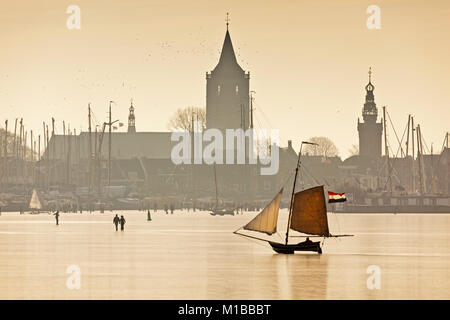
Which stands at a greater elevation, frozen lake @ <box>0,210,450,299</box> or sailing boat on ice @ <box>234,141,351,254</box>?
sailing boat on ice @ <box>234,141,351,254</box>

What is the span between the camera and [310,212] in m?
60.6

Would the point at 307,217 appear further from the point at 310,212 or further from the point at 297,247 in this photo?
the point at 297,247

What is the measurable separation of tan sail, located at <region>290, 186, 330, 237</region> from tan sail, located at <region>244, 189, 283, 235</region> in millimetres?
1060

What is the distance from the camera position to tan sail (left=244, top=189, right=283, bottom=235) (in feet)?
194

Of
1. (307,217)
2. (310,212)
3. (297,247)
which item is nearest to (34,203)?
(297,247)

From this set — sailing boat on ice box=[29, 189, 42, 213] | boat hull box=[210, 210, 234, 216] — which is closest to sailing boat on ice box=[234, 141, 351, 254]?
boat hull box=[210, 210, 234, 216]

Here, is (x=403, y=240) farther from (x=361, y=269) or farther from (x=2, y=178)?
(x=2, y=178)

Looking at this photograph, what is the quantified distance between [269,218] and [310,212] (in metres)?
2.29

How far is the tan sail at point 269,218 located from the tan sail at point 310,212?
1.06 metres

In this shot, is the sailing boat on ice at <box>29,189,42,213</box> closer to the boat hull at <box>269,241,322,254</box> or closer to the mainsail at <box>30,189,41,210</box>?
the mainsail at <box>30,189,41,210</box>

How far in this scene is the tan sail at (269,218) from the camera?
59.2 metres

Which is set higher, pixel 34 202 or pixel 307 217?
pixel 34 202
